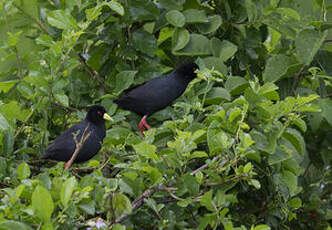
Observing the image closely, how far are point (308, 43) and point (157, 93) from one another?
3.69 feet

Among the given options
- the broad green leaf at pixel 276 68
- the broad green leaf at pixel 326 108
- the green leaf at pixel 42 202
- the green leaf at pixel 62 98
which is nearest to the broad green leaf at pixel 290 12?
the broad green leaf at pixel 276 68

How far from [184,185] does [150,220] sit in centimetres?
22

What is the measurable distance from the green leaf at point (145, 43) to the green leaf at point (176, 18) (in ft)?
0.44

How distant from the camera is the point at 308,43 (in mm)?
2660

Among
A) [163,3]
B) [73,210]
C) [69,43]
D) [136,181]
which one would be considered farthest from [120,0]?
[73,210]

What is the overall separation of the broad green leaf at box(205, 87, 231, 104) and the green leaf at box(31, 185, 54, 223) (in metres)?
1.13

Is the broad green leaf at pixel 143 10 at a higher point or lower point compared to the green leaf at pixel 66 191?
lower

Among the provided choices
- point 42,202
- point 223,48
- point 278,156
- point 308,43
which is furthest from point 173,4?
point 42,202

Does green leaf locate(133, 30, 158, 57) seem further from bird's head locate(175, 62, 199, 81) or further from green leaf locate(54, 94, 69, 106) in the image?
green leaf locate(54, 94, 69, 106)

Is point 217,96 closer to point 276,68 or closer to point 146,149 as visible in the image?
point 276,68

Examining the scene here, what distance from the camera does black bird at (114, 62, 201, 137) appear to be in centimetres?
322

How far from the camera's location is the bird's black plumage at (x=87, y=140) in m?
2.78

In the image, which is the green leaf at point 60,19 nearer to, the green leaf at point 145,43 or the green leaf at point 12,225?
the green leaf at point 145,43

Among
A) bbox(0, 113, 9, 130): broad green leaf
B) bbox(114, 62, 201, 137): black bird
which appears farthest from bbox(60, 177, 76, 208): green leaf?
bbox(114, 62, 201, 137): black bird
